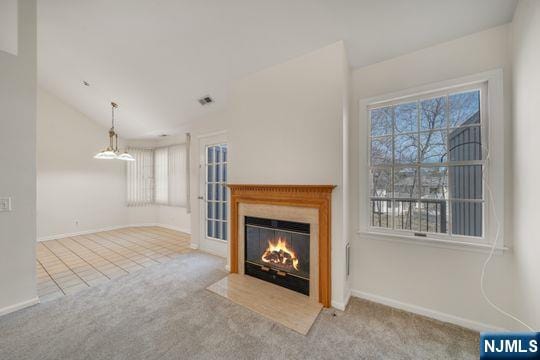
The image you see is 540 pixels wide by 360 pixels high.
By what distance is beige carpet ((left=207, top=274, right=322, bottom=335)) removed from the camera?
1950 mm

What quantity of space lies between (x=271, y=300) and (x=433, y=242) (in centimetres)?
175

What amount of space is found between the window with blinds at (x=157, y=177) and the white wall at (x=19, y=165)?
3.21 metres

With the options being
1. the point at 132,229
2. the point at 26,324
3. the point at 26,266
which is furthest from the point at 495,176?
the point at 132,229

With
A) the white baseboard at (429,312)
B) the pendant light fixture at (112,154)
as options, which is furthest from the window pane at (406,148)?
the pendant light fixture at (112,154)

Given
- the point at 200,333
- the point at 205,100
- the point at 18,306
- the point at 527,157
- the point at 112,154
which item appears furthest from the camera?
the point at 112,154

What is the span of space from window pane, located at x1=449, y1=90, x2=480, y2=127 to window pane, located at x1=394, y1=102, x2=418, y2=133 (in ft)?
0.96

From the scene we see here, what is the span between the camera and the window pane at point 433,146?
81.3 inches

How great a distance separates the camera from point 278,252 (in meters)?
2.60

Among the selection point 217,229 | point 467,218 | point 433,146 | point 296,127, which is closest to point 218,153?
point 217,229

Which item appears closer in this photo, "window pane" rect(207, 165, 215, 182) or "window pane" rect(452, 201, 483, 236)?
"window pane" rect(452, 201, 483, 236)

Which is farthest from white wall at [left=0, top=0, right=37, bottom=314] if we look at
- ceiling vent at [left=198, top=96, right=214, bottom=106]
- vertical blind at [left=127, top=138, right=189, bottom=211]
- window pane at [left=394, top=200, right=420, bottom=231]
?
window pane at [left=394, top=200, right=420, bottom=231]

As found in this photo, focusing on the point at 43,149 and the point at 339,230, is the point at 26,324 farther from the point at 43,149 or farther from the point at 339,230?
the point at 43,149

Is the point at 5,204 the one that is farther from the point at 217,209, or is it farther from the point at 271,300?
the point at 271,300

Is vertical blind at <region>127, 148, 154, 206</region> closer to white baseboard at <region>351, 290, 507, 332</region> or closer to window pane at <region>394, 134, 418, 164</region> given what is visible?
white baseboard at <region>351, 290, 507, 332</region>
